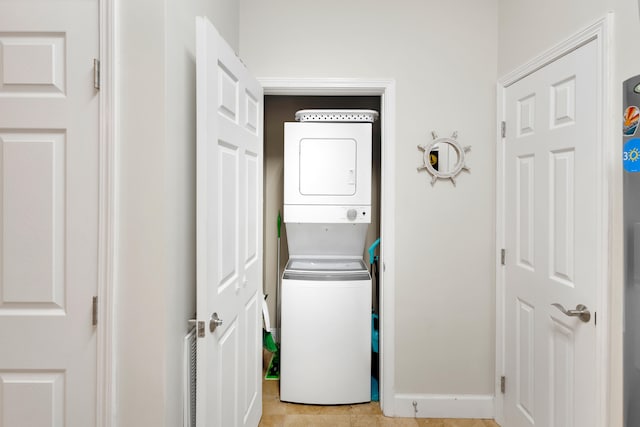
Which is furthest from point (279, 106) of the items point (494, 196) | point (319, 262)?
point (494, 196)

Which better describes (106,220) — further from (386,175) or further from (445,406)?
(445,406)

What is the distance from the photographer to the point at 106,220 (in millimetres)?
1276

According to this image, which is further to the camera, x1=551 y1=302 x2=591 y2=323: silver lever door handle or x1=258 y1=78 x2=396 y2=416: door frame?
x1=258 y1=78 x2=396 y2=416: door frame

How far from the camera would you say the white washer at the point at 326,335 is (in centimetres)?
252

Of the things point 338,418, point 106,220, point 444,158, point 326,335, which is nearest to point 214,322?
point 106,220

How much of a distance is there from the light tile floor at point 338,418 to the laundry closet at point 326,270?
5 centimetres

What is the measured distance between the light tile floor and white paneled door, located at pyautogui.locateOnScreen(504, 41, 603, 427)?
1.20 ft

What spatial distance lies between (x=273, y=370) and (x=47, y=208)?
2.14 m

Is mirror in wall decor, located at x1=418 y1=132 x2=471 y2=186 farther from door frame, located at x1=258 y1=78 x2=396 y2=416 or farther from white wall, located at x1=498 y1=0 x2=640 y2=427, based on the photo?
white wall, located at x1=498 y1=0 x2=640 y2=427

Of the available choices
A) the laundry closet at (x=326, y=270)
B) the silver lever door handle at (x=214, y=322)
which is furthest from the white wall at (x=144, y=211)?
the laundry closet at (x=326, y=270)

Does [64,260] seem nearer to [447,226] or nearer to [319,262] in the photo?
[319,262]

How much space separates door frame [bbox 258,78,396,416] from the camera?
241 centimetres

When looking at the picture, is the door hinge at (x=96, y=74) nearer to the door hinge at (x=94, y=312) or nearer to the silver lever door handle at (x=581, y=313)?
the door hinge at (x=94, y=312)

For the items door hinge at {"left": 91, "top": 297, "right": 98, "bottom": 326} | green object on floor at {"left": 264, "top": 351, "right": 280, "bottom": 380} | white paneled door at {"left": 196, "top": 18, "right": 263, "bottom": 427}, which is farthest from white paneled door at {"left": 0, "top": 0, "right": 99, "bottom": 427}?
green object on floor at {"left": 264, "top": 351, "right": 280, "bottom": 380}
